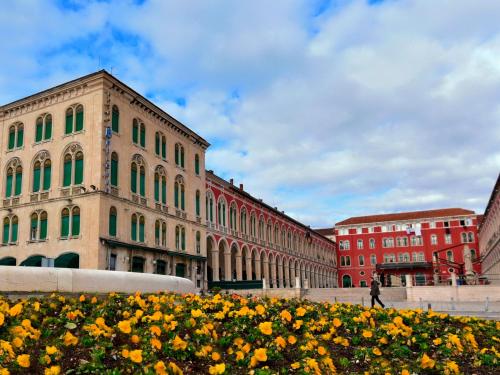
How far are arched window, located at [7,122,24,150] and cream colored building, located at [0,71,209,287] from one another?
2.8 inches

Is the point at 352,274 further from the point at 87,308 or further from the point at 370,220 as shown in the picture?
the point at 87,308

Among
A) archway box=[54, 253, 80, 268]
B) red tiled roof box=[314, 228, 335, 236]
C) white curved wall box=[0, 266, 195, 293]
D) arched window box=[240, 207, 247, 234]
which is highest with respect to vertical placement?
red tiled roof box=[314, 228, 335, 236]

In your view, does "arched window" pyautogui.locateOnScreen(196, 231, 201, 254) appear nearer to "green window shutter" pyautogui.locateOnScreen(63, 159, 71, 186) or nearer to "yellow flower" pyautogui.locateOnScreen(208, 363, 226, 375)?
"green window shutter" pyautogui.locateOnScreen(63, 159, 71, 186)

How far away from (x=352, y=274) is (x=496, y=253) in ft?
128

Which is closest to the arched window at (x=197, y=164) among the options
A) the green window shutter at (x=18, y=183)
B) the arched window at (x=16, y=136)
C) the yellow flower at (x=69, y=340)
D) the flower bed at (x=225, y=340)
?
the arched window at (x=16, y=136)

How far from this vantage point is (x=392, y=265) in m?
85.2

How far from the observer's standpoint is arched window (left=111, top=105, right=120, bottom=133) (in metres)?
31.8

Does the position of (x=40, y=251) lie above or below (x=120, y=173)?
below

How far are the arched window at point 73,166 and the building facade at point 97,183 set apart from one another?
7 cm

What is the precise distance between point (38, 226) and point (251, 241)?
2618 cm

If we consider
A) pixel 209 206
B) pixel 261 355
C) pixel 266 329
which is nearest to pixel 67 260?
pixel 209 206

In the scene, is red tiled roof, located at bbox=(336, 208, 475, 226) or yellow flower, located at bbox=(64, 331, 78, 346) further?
red tiled roof, located at bbox=(336, 208, 475, 226)

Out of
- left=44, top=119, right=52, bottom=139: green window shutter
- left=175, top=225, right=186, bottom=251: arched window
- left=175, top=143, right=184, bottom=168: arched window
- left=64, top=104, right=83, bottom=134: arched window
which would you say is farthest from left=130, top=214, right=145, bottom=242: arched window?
left=44, top=119, right=52, bottom=139: green window shutter

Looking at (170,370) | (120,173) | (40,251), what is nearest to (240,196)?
(120,173)
